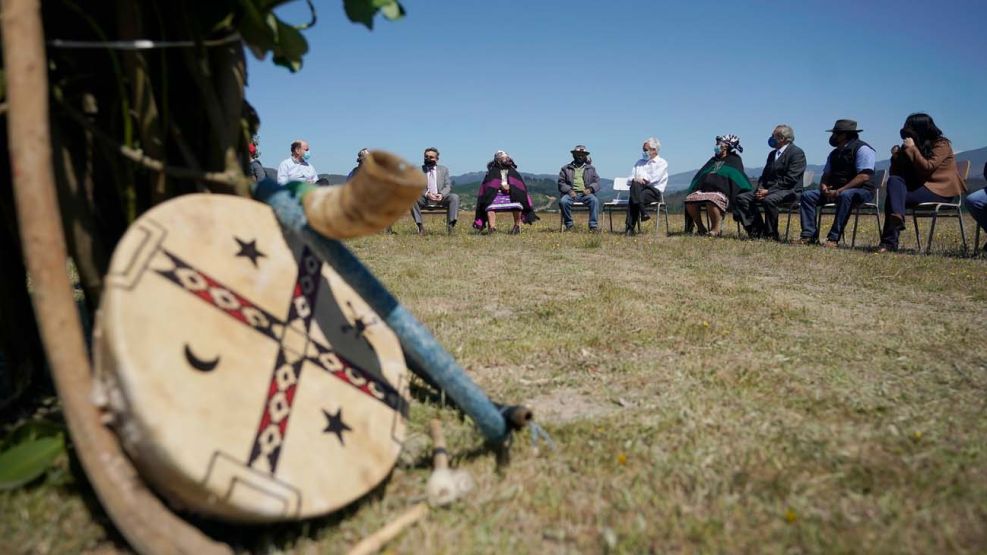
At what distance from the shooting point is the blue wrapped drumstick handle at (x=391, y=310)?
179 centimetres

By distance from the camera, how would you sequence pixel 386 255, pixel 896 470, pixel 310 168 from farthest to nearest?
pixel 310 168
pixel 386 255
pixel 896 470

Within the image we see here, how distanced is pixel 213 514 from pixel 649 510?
123cm

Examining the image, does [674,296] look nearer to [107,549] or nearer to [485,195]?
Answer: [107,549]

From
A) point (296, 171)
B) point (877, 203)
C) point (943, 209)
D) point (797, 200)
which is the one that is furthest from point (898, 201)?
point (296, 171)

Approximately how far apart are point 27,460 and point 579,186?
1230 centimetres

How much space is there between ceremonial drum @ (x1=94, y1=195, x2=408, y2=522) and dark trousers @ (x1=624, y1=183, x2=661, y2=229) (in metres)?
10.9

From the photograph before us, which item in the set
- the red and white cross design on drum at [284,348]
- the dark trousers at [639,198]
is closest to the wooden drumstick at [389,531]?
the red and white cross design on drum at [284,348]

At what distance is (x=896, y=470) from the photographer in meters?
2.08

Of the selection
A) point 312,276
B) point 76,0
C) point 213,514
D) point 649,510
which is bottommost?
point 649,510

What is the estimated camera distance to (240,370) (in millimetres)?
1586

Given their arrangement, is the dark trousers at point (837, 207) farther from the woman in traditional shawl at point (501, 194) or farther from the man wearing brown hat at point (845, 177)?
the woman in traditional shawl at point (501, 194)

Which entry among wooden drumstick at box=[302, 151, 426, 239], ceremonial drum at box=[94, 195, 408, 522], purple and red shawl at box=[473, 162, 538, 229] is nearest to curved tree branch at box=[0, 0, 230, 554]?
ceremonial drum at box=[94, 195, 408, 522]

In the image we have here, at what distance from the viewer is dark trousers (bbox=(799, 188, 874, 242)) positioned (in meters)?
9.64

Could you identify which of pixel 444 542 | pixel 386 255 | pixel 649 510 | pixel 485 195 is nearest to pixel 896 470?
pixel 649 510
